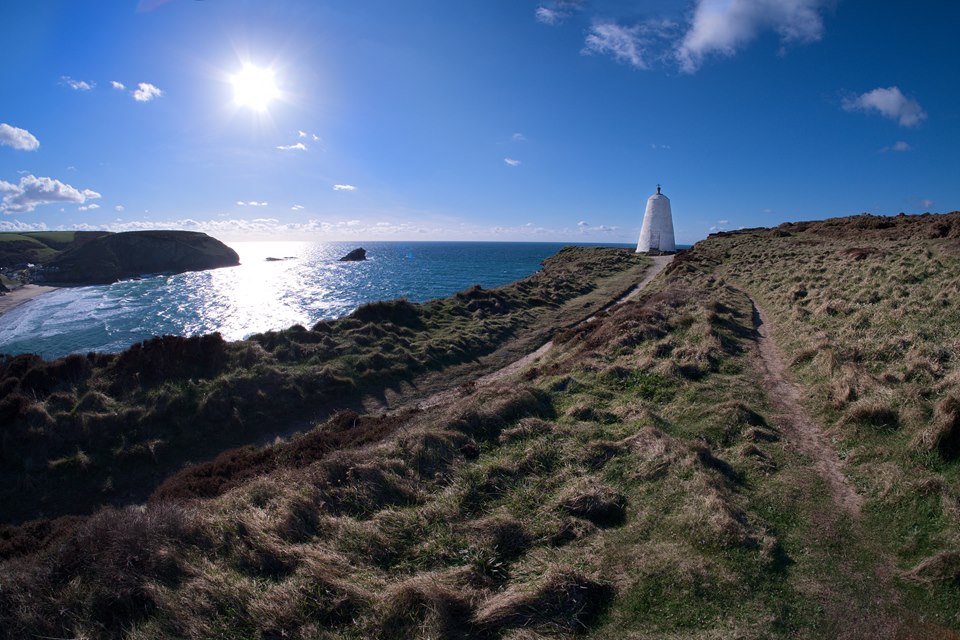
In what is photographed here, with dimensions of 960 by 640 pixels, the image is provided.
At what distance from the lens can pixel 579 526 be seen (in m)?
7.00

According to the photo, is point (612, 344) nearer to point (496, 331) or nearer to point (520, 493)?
point (520, 493)

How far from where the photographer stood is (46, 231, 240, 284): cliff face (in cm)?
8425

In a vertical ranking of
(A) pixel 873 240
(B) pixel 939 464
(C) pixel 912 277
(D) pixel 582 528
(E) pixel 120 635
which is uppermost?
(A) pixel 873 240

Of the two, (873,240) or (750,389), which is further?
(873,240)

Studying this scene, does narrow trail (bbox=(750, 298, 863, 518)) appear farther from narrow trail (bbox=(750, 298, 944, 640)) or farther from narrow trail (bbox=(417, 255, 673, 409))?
narrow trail (bbox=(417, 255, 673, 409))

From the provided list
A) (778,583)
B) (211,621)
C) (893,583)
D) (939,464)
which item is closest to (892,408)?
(939,464)

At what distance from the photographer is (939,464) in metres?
7.19

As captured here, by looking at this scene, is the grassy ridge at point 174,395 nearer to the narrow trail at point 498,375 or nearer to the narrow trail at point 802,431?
the narrow trail at point 498,375

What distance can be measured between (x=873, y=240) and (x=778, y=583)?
132 ft

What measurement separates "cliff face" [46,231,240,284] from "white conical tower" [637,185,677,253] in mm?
95650

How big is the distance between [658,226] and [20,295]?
93.1 metres

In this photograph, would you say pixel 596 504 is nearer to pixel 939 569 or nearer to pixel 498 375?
pixel 939 569

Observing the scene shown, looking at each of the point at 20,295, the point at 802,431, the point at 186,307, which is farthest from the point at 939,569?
the point at 20,295

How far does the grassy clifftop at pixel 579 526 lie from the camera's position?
211 inches
